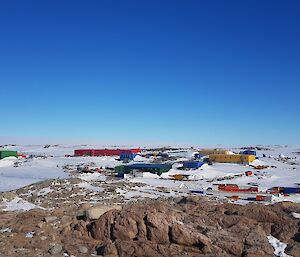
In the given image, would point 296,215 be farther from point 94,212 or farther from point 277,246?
point 94,212

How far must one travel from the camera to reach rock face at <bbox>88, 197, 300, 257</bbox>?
10539 millimetres

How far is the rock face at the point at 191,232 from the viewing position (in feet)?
34.6

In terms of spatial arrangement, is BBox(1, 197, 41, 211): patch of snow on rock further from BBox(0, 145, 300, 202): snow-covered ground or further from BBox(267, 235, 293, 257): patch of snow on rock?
BBox(267, 235, 293, 257): patch of snow on rock

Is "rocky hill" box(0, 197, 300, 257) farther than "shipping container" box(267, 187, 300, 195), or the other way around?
"shipping container" box(267, 187, 300, 195)

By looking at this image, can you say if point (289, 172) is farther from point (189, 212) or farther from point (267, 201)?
point (189, 212)

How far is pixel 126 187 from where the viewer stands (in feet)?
93.4

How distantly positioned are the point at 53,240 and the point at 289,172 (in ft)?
119

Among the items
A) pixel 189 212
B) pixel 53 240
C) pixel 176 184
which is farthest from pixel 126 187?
pixel 53 240

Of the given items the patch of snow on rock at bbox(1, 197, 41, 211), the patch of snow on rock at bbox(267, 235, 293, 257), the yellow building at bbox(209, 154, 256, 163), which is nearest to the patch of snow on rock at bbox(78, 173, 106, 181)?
the patch of snow on rock at bbox(1, 197, 41, 211)

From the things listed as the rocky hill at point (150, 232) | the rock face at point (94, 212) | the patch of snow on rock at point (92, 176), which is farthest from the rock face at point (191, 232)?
the patch of snow on rock at point (92, 176)

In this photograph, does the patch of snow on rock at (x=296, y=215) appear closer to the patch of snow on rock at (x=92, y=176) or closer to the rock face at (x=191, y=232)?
the rock face at (x=191, y=232)

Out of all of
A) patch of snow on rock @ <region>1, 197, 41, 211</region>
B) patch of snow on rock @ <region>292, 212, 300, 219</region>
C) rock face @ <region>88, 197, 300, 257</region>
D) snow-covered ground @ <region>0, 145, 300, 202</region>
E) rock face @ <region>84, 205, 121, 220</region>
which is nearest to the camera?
rock face @ <region>88, 197, 300, 257</region>

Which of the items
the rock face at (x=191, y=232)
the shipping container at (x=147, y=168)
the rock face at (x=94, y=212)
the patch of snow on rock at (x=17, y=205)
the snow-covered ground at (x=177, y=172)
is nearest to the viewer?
the rock face at (x=191, y=232)

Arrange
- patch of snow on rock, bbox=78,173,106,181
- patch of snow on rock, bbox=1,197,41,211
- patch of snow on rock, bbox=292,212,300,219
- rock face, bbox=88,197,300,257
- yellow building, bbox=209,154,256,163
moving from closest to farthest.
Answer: rock face, bbox=88,197,300,257 → patch of snow on rock, bbox=292,212,300,219 → patch of snow on rock, bbox=1,197,41,211 → patch of snow on rock, bbox=78,173,106,181 → yellow building, bbox=209,154,256,163
